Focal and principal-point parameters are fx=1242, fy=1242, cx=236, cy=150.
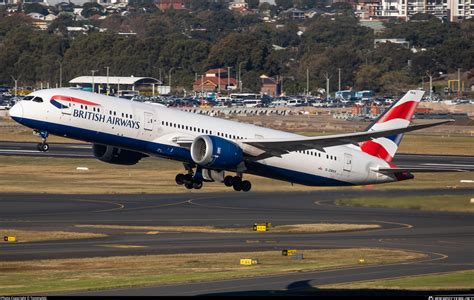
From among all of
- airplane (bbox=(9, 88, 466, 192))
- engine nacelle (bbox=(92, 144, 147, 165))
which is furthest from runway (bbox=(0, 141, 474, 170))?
engine nacelle (bbox=(92, 144, 147, 165))

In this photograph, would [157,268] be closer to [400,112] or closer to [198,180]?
[198,180]

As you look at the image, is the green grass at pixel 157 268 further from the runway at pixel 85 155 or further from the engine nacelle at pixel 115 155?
the runway at pixel 85 155

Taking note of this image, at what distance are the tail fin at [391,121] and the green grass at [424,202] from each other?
72.4ft

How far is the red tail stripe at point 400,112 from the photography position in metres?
89.6

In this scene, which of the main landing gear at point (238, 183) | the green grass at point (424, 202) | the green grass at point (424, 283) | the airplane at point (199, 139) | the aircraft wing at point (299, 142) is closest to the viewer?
the green grass at point (424, 283)

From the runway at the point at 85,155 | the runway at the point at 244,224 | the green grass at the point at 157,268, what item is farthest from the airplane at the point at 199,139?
the runway at the point at 85,155

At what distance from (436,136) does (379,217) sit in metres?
88.6

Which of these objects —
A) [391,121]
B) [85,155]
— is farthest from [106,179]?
[391,121]

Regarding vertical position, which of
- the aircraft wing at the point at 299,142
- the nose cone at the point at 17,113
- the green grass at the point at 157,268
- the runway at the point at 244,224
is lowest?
the runway at the point at 244,224

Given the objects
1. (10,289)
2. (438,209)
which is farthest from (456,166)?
(10,289)

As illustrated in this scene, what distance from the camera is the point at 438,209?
113 metres

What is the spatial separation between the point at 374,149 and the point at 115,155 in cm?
2030

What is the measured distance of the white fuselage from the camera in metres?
76.8

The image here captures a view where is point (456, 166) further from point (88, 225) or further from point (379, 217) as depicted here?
point (88, 225)
